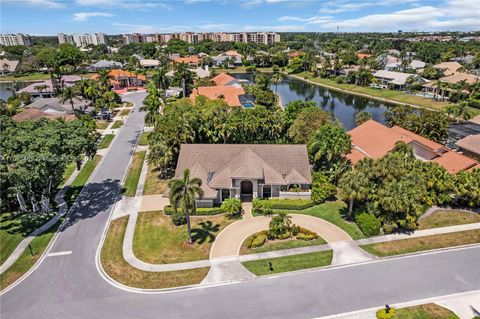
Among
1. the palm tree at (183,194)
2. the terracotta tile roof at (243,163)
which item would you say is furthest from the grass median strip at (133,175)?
the palm tree at (183,194)

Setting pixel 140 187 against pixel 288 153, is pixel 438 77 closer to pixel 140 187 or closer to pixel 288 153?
pixel 288 153

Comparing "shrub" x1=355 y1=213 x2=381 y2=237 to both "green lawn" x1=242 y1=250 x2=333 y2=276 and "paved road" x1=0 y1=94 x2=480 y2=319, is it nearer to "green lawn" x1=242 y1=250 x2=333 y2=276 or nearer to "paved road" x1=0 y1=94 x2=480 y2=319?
"paved road" x1=0 y1=94 x2=480 y2=319

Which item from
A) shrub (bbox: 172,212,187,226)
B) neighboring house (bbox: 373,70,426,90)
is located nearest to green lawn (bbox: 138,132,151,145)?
shrub (bbox: 172,212,187,226)

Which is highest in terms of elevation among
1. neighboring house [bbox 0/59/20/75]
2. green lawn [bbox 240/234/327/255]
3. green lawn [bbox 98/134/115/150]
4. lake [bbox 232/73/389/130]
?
neighboring house [bbox 0/59/20/75]

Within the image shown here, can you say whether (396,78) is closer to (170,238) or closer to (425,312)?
(425,312)

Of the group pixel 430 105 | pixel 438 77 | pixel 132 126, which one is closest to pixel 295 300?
pixel 132 126

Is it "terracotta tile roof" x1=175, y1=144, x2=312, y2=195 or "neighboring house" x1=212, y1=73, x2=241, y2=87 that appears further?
"neighboring house" x1=212, y1=73, x2=241, y2=87

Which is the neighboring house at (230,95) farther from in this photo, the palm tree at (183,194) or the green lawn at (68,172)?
the palm tree at (183,194)
